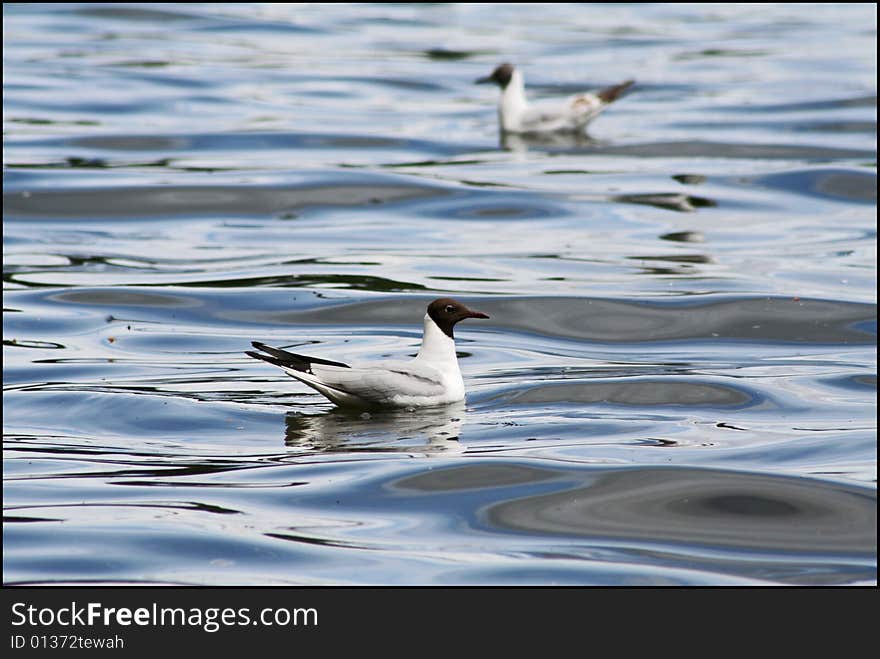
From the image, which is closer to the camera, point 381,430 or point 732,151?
point 381,430

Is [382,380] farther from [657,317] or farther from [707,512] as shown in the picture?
[657,317]

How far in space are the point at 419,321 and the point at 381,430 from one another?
3.52 metres

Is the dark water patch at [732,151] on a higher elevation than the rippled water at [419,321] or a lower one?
higher

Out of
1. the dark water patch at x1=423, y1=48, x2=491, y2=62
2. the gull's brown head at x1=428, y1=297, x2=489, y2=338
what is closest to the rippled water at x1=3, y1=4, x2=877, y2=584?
the gull's brown head at x1=428, y1=297, x2=489, y2=338

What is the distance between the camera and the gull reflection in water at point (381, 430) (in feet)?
29.5

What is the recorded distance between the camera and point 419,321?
42.2 feet

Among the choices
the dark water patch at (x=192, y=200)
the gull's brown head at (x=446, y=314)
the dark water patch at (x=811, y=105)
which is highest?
the dark water patch at (x=811, y=105)

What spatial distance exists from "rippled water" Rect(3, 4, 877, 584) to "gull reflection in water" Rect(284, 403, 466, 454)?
0.03 metres

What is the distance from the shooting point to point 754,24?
3688 centimetres

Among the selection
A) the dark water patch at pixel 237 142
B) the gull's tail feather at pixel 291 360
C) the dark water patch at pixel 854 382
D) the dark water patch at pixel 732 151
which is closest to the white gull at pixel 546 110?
the dark water patch at pixel 732 151

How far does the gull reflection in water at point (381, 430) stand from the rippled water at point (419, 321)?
0.03 m

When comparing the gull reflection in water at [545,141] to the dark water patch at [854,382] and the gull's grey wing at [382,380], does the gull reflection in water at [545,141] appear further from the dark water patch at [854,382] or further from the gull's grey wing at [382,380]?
the gull's grey wing at [382,380]

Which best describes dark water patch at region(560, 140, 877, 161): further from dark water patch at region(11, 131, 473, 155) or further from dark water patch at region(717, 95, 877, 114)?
dark water patch at region(717, 95, 877, 114)

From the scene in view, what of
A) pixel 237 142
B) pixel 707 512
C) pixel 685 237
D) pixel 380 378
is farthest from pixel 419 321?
pixel 237 142
